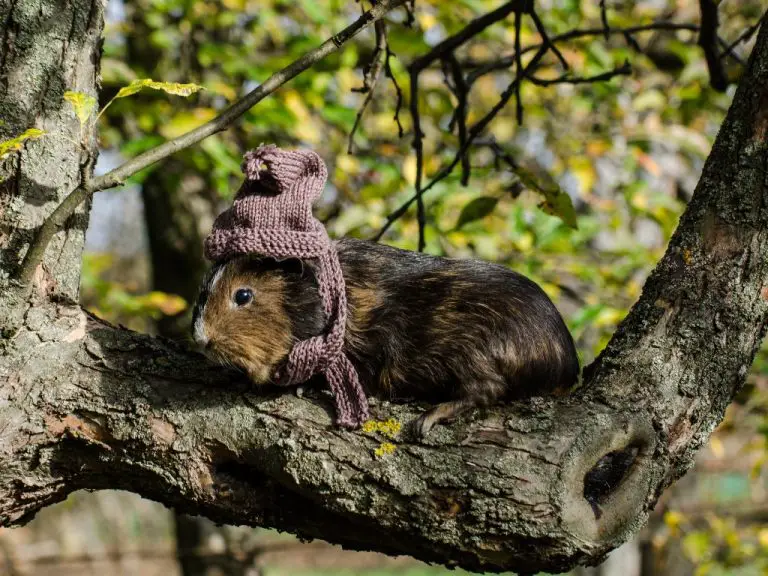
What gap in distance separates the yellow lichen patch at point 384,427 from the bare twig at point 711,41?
81.7 inches

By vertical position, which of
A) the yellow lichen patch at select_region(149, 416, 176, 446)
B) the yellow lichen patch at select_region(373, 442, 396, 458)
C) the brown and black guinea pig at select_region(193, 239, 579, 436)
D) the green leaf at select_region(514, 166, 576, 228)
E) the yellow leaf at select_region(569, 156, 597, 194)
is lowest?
the yellow lichen patch at select_region(149, 416, 176, 446)

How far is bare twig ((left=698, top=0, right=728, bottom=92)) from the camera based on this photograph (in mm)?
3102

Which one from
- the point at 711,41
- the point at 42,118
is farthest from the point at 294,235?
the point at 711,41

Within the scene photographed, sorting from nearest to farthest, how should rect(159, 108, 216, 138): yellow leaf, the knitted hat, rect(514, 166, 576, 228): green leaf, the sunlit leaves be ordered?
the knitted hat, rect(514, 166, 576, 228): green leaf, rect(159, 108, 216, 138): yellow leaf, the sunlit leaves

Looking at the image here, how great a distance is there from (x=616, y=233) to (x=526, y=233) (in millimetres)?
1605

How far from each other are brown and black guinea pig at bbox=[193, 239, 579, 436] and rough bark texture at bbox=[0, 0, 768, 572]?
15 cm

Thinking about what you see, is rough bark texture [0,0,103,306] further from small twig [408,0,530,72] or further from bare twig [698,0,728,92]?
bare twig [698,0,728,92]

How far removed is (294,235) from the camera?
84.1 inches

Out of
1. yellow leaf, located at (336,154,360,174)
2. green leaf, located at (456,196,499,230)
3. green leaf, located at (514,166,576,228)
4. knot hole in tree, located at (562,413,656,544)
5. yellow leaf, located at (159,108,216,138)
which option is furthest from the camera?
yellow leaf, located at (336,154,360,174)

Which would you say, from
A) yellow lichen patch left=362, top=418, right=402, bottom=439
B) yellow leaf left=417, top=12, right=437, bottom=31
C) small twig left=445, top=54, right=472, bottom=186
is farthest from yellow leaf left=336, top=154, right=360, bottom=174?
yellow lichen patch left=362, top=418, right=402, bottom=439

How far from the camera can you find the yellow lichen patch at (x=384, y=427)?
196 cm

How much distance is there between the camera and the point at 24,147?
2.21 m

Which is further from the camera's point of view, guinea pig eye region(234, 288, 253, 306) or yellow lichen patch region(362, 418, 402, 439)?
guinea pig eye region(234, 288, 253, 306)

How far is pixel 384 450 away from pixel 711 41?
2240mm
